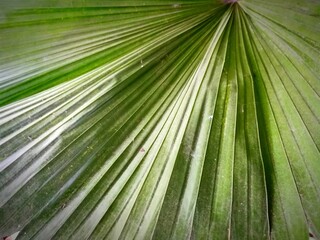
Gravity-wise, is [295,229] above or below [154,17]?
below

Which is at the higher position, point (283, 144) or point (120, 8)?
point (120, 8)

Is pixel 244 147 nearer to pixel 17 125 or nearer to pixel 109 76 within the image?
pixel 109 76

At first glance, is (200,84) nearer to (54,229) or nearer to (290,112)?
(290,112)

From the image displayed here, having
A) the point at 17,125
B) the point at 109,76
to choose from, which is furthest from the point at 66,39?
the point at 17,125

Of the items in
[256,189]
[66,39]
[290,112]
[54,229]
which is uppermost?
[66,39]

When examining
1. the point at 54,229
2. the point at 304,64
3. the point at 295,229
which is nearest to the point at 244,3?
the point at 304,64

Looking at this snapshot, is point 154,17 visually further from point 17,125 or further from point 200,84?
point 17,125
